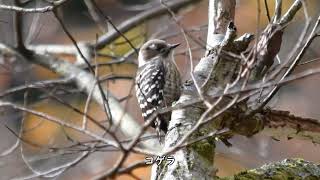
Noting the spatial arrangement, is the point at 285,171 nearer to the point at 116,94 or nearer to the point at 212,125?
the point at 212,125

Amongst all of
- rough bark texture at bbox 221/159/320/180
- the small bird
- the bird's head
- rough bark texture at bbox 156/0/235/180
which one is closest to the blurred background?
the bird's head

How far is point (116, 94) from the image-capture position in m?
8.37

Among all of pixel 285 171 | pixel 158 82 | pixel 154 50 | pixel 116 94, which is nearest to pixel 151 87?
pixel 158 82

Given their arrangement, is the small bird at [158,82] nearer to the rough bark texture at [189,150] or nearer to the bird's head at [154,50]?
the bird's head at [154,50]

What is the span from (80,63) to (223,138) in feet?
9.66

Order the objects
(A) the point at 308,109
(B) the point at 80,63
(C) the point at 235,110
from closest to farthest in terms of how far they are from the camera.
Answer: (C) the point at 235,110 < (B) the point at 80,63 < (A) the point at 308,109

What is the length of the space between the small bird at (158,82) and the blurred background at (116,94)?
53cm

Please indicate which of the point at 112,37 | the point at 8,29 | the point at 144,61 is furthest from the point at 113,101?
the point at 8,29

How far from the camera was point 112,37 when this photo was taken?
7.00m

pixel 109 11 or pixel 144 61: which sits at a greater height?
pixel 109 11

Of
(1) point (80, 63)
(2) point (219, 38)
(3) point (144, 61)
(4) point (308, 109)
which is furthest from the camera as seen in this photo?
(4) point (308, 109)

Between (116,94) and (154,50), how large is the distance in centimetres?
235

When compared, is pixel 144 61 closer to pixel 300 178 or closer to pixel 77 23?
pixel 300 178

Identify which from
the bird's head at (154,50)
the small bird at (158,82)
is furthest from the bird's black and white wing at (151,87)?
the bird's head at (154,50)
